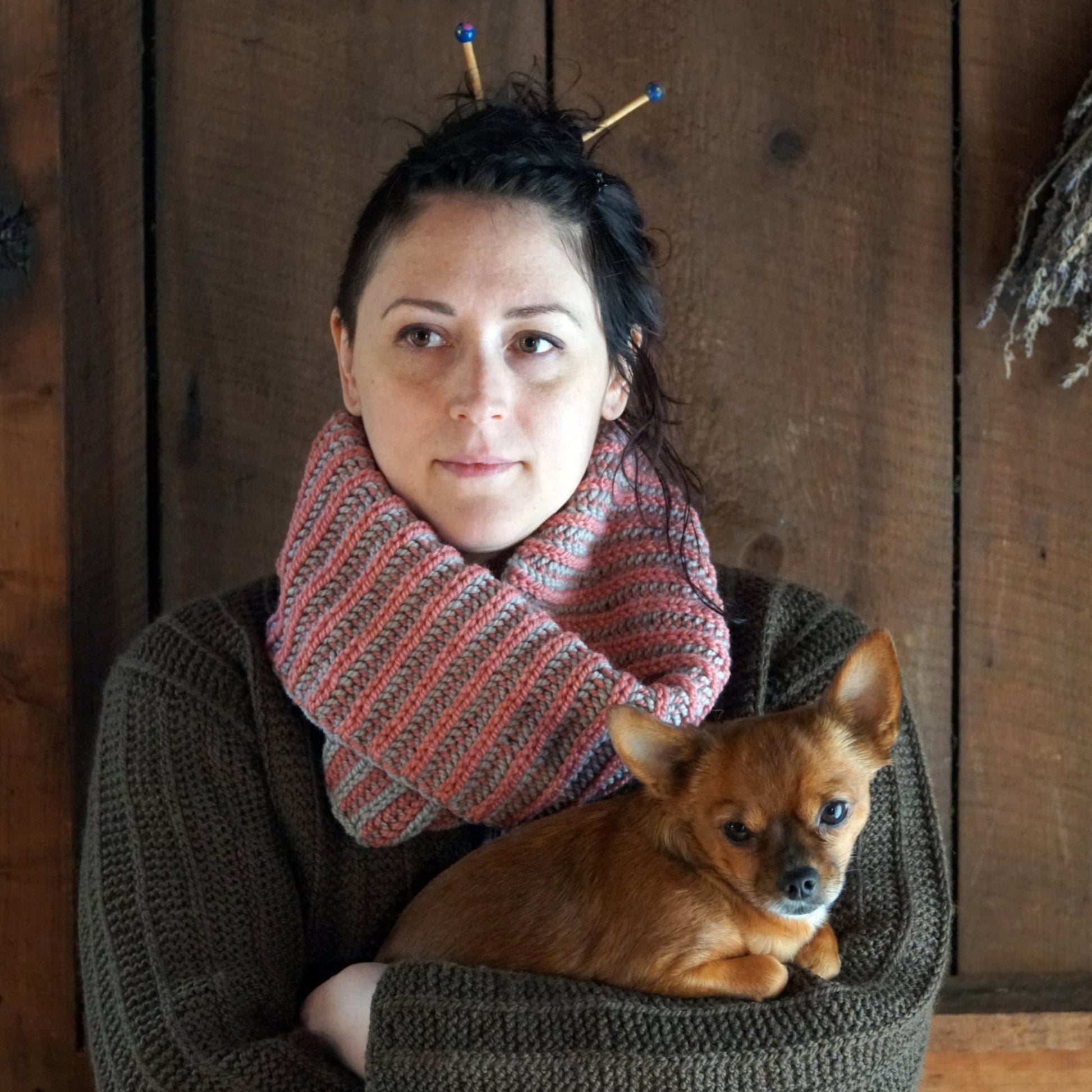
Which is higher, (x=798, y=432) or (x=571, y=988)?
(x=798, y=432)

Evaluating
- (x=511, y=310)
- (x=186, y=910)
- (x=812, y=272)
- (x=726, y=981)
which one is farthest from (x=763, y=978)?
(x=812, y=272)

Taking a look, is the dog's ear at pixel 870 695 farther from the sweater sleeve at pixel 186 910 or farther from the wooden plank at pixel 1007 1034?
the wooden plank at pixel 1007 1034

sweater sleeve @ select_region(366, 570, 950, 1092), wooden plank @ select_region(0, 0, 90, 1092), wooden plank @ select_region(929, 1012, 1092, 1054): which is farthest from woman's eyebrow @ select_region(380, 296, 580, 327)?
wooden plank @ select_region(929, 1012, 1092, 1054)

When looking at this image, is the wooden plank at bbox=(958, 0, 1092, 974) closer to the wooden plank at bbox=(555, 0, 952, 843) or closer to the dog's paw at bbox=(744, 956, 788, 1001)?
the wooden plank at bbox=(555, 0, 952, 843)

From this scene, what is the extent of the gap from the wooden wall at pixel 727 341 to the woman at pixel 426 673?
243mm

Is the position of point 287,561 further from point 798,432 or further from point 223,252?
point 798,432

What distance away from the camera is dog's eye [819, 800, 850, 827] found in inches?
36.3

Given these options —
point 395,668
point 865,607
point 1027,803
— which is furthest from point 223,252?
point 1027,803

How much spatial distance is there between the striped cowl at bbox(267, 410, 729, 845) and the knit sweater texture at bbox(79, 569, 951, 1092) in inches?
2.3

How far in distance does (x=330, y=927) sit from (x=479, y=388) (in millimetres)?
517

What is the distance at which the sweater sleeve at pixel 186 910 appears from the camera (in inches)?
38.7

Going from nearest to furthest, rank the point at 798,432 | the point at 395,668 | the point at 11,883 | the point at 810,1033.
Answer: the point at 810,1033 < the point at 395,668 < the point at 11,883 < the point at 798,432

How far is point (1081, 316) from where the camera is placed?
1420 mm

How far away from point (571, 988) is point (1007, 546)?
0.84 meters
